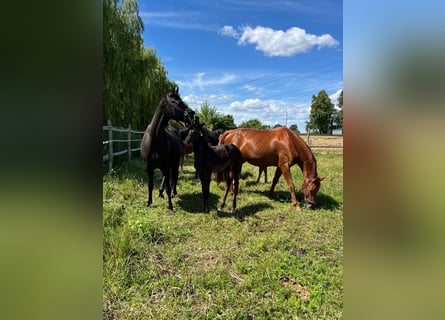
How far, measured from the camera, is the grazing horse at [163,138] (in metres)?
4.74

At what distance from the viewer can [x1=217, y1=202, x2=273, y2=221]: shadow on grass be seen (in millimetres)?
4830

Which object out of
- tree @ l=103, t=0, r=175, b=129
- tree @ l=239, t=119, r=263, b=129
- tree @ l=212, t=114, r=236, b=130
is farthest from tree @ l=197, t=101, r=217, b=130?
tree @ l=103, t=0, r=175, b=129

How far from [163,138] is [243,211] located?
6.98ft

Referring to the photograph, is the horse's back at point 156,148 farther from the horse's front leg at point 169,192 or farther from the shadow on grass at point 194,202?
the shadow on grass at point 194,202

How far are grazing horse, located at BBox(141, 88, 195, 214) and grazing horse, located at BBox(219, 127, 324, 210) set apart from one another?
6.65ft

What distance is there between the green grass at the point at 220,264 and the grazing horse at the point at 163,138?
0.75 m

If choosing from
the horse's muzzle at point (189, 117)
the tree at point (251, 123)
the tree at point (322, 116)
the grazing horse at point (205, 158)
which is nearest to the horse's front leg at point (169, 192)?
the grazing horse at point (205, 158)

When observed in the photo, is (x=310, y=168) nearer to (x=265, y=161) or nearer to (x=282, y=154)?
(x=282, y=154)

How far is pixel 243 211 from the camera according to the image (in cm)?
518

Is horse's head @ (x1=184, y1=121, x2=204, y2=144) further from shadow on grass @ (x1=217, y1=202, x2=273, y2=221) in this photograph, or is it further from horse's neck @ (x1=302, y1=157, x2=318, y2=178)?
horse's neck @ (x1=302, y1=157, x2=318, y2=178)

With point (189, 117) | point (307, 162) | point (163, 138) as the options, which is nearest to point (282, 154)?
point (307, 162)
